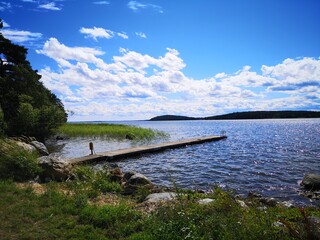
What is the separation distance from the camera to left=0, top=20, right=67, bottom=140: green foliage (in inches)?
1184

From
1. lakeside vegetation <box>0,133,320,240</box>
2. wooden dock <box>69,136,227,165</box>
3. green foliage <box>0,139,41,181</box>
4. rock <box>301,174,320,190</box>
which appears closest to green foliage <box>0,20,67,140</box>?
wooden dock <box>69,136,227,165</box>

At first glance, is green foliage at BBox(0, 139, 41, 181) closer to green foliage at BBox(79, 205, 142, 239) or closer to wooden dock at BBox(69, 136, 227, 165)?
green foliage at BBox(79, 205, 142, 239)

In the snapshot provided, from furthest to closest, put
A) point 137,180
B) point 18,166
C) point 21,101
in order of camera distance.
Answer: point 21,101
point 137,180
point 18,166

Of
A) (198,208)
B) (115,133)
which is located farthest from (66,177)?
(115,133)

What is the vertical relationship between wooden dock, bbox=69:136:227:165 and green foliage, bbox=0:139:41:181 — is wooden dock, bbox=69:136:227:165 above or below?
below

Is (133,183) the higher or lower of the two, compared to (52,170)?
lower

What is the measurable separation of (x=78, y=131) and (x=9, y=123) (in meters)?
17.5

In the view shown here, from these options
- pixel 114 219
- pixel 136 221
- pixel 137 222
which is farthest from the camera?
pixel 114 219

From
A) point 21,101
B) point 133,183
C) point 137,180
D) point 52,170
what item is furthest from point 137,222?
point 21,101

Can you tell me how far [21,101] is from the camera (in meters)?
31.5

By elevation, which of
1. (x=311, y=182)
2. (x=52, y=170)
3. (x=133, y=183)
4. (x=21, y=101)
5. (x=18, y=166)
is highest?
(x=21, y=101)

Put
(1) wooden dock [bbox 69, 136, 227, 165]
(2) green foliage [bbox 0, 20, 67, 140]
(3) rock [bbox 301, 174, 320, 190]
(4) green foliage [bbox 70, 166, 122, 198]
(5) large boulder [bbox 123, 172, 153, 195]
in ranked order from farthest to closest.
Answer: (2) green foliage [bbox 0, 20, 67, 140], (1) wooden dock [bbox 69, 136, 227, 165], (3) rock [bbox 301, 174, 320, 190], (5) large boulder [bbox 123, 172, 153, 195], (4) green foliage [bbox 70, 166, 122, 198]

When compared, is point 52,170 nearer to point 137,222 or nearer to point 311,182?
point 137,222

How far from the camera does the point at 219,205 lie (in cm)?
679
